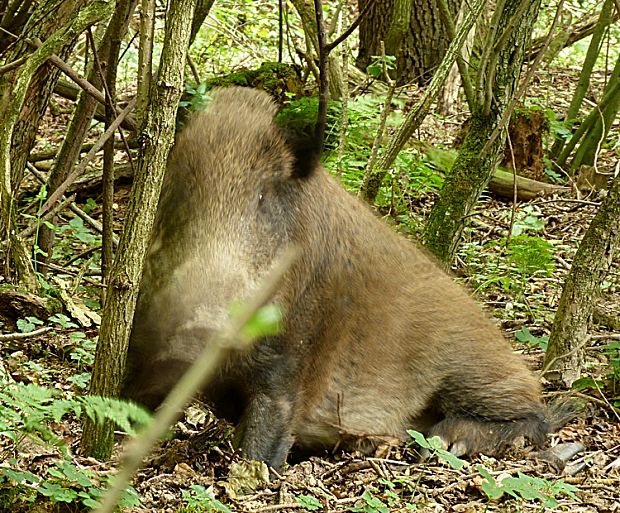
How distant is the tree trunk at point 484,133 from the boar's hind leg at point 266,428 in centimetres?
240

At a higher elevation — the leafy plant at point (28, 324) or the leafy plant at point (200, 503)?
the leafy plant at point (200, 503)

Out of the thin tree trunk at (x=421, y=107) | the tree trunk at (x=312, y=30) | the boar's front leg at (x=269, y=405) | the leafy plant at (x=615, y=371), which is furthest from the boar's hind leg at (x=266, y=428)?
the tree trunk at (x=312, y=30)

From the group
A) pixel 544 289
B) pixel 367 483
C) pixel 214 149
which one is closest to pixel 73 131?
pixel 214 149

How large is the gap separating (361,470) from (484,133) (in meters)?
2.80

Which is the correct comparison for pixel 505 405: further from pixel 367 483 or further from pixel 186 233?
pixel 186 233

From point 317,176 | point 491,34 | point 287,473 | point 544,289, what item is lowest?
point 287,473

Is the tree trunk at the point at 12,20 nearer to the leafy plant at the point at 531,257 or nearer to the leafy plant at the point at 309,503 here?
the leafy plant at the point at 309,503

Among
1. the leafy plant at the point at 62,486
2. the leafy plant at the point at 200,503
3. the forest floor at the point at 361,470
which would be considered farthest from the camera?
the forest floor at the point at 361,470

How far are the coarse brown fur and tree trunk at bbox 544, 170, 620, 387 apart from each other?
0.29m

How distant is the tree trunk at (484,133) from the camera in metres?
5.75

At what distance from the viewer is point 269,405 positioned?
4.11m

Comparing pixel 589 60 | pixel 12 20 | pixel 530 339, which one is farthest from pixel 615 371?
pixel 589 60

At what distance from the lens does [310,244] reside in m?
4.30

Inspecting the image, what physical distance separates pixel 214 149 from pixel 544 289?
405 cm
